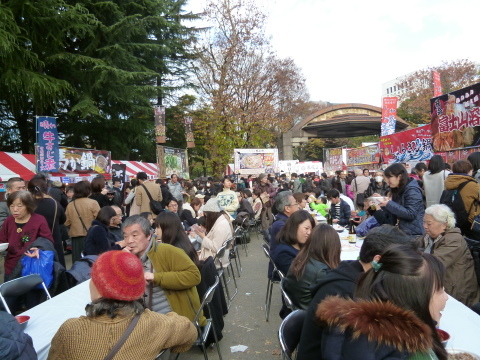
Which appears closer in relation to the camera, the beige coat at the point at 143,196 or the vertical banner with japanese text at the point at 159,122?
the beige coat at the point at 143,196

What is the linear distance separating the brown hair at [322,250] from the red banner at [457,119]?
669cm

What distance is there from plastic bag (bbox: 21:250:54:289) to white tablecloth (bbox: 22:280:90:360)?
0.50m

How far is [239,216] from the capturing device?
827 cm

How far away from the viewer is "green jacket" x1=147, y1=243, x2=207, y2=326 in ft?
9.06

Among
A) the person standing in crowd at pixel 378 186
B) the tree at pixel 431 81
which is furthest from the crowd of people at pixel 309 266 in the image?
the tree at pixel 431 81

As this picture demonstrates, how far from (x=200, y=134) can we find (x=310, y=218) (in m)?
20.2

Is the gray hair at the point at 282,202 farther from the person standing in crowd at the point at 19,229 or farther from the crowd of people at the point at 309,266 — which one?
the person standing in crowd at the point at 19,229

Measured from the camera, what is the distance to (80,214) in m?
5.60

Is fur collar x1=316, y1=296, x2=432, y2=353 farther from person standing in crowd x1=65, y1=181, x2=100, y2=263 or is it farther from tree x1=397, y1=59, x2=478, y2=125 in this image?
tree x1=397, y1=59, x2=478, y2=125

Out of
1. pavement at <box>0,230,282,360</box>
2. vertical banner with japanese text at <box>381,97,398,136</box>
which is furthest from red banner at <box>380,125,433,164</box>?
pavement at <box>0,230,282,360</box>

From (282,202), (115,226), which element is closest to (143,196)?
(115,226)

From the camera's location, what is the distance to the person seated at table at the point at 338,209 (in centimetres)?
696

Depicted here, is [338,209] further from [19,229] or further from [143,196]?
[19,229]

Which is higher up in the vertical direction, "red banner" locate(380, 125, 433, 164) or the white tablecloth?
"red banner" locate(380, 125, 433, 164)
